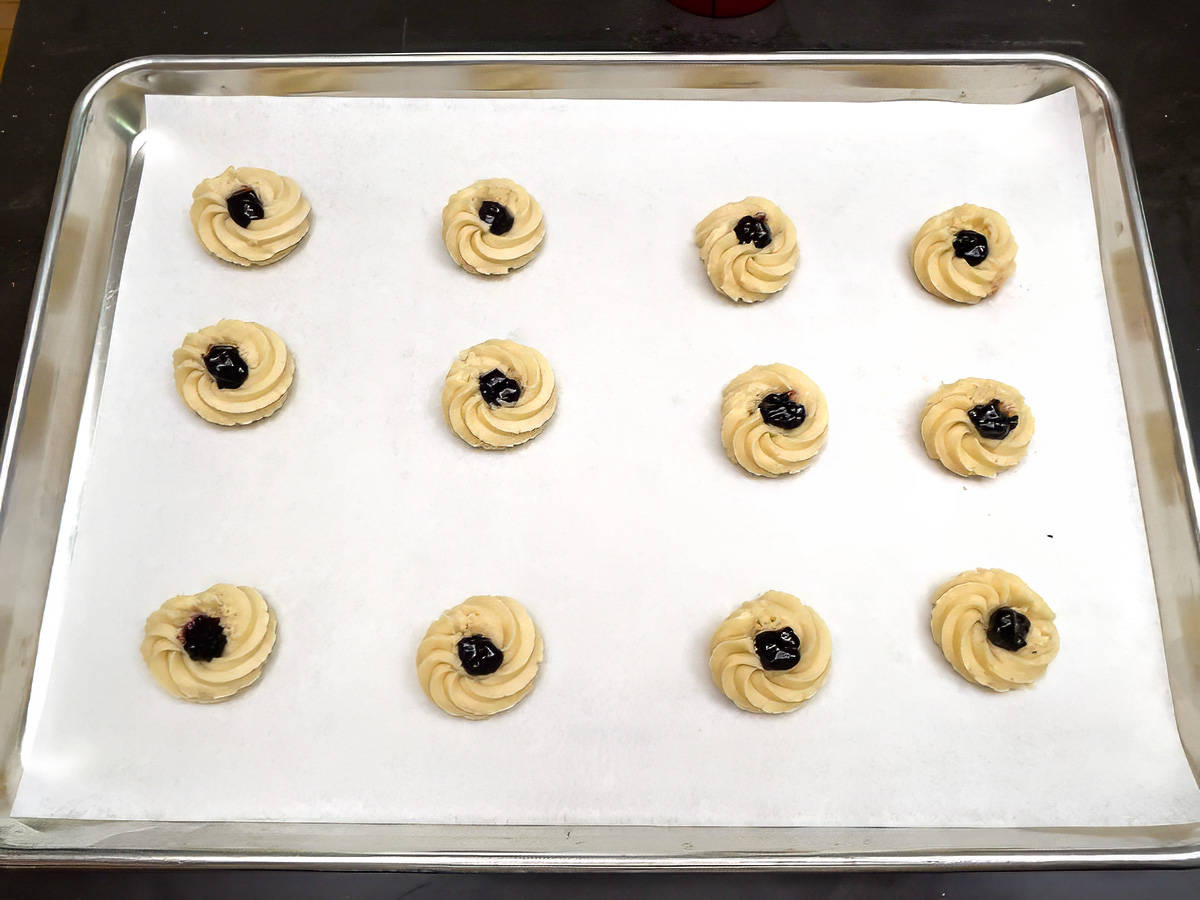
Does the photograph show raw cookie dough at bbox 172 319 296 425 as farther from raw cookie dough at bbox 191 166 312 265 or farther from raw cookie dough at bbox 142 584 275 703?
raw cookie dough at bbox 142 584 275 703

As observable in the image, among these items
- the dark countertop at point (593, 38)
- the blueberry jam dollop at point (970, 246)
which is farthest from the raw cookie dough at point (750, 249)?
the dark countertop at point (593, 38)

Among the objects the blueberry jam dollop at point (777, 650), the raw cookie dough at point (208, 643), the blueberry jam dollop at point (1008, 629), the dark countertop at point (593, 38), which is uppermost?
the dark countertop at point (593, 38)

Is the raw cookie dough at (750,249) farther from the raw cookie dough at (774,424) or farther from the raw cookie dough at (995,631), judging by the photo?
the raw cookie dough at (995,631)

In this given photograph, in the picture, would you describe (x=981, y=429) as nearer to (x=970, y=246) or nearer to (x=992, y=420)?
(x=992, y=420)

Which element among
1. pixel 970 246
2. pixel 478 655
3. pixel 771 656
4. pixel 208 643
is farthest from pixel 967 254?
pixel 208 643

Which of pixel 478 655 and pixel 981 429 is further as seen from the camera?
pixel 981 429

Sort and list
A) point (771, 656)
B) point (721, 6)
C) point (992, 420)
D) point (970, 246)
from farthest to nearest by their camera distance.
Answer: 1. point (721, 6)
2. point (970, 246)
3. point (992, 420)
4. point (771, 656)
